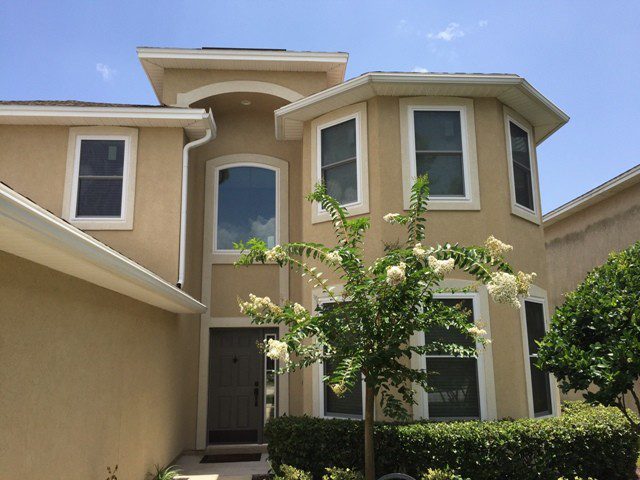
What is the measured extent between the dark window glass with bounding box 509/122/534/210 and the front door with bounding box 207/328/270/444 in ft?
18.4

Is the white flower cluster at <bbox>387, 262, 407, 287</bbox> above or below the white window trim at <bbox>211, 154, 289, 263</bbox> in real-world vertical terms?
below

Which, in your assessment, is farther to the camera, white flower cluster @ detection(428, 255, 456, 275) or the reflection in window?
the reflection in window

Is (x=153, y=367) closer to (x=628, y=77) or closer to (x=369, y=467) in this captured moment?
(x=369, y=467)

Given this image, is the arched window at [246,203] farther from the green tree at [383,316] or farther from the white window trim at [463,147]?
the green tree at [383,316]

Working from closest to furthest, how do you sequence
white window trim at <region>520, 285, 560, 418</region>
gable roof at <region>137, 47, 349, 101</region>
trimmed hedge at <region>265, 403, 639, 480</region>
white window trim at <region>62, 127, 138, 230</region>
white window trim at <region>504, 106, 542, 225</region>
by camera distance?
trimmed hedge at <region>265, 403, 639, 480</region>, white window trim at <region>520, 285, 560, 418</region>, white window trim at <region>504, 106, 542, 225</region>, white window trim at <region>62, 127, 138, 230</region>, gable roof at <region>137, 47, 349, 101</region>

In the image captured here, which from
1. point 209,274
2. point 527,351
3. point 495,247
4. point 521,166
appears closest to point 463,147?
point 521,166

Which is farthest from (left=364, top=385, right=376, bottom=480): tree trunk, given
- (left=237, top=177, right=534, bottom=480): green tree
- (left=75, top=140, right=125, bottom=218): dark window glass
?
(left=75, top=140, right=125, bottom=218): dark window glass

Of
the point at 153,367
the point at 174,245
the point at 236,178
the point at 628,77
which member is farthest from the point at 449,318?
the point at 628,77

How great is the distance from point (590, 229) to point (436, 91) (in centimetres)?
798

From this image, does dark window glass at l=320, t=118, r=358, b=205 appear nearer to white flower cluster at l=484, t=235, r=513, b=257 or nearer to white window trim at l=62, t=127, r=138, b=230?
white flower cluster at l=484, t=235, r=513, b=257

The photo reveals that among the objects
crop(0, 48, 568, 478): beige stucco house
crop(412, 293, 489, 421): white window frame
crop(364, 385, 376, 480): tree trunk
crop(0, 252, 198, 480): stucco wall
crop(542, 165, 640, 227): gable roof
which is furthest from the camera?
crop(542, 165, 640, 227): gable roof

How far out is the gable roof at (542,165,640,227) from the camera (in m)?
12.4

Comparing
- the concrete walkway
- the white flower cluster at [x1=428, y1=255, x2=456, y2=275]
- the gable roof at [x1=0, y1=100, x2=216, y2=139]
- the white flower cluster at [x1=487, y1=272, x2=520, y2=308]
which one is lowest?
the concrete walkway

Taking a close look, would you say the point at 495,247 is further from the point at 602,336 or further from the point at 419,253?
the point at 602,336
